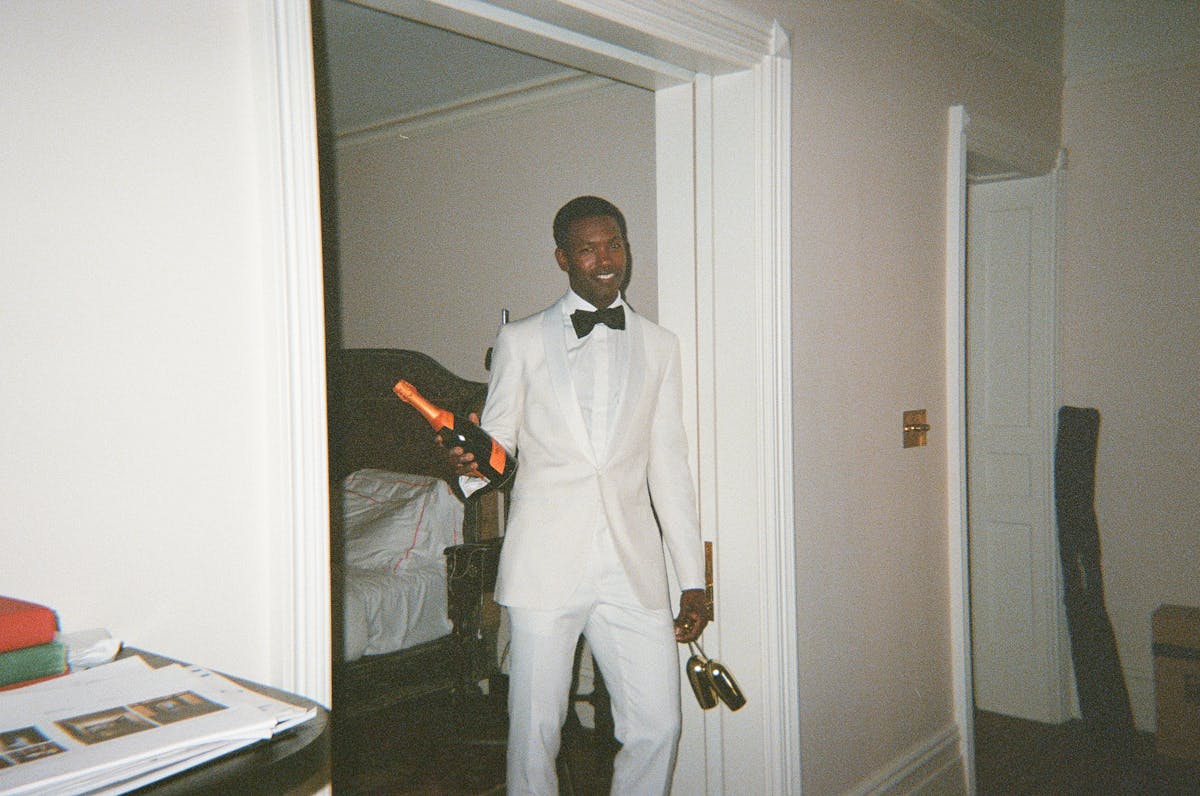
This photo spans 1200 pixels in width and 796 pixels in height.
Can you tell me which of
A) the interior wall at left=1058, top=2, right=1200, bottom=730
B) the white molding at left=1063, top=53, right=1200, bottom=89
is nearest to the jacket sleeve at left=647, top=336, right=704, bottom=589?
the interior wall at left=1058, top=2, right=1200, bottom=730

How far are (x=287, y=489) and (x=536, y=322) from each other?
1.10 metres

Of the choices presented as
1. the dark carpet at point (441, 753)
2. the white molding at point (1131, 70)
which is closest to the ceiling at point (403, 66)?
the white molding at point (1131, 70)

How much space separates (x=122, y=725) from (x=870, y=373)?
91.4 inches

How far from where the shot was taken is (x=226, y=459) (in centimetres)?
129

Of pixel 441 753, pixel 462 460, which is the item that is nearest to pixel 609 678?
pixel 462 460

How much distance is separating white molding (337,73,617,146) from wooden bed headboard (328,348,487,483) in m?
1.21

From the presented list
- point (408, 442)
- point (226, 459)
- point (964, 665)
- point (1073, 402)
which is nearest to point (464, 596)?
point (408, 442)

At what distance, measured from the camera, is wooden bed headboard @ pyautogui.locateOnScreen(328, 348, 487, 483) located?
421 centimetres

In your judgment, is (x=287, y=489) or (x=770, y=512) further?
(x=770, y=512)

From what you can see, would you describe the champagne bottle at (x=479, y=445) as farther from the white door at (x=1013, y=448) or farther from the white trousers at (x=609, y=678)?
the white door at (x=1013, y=448)

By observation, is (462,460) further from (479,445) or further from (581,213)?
(581,213)

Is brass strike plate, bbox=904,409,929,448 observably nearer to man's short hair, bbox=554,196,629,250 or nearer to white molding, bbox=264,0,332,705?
man's short hair, bbox=554,196,629,250

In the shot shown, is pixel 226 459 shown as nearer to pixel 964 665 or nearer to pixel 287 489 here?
pixel 287 489

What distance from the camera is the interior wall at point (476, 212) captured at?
392 cm
